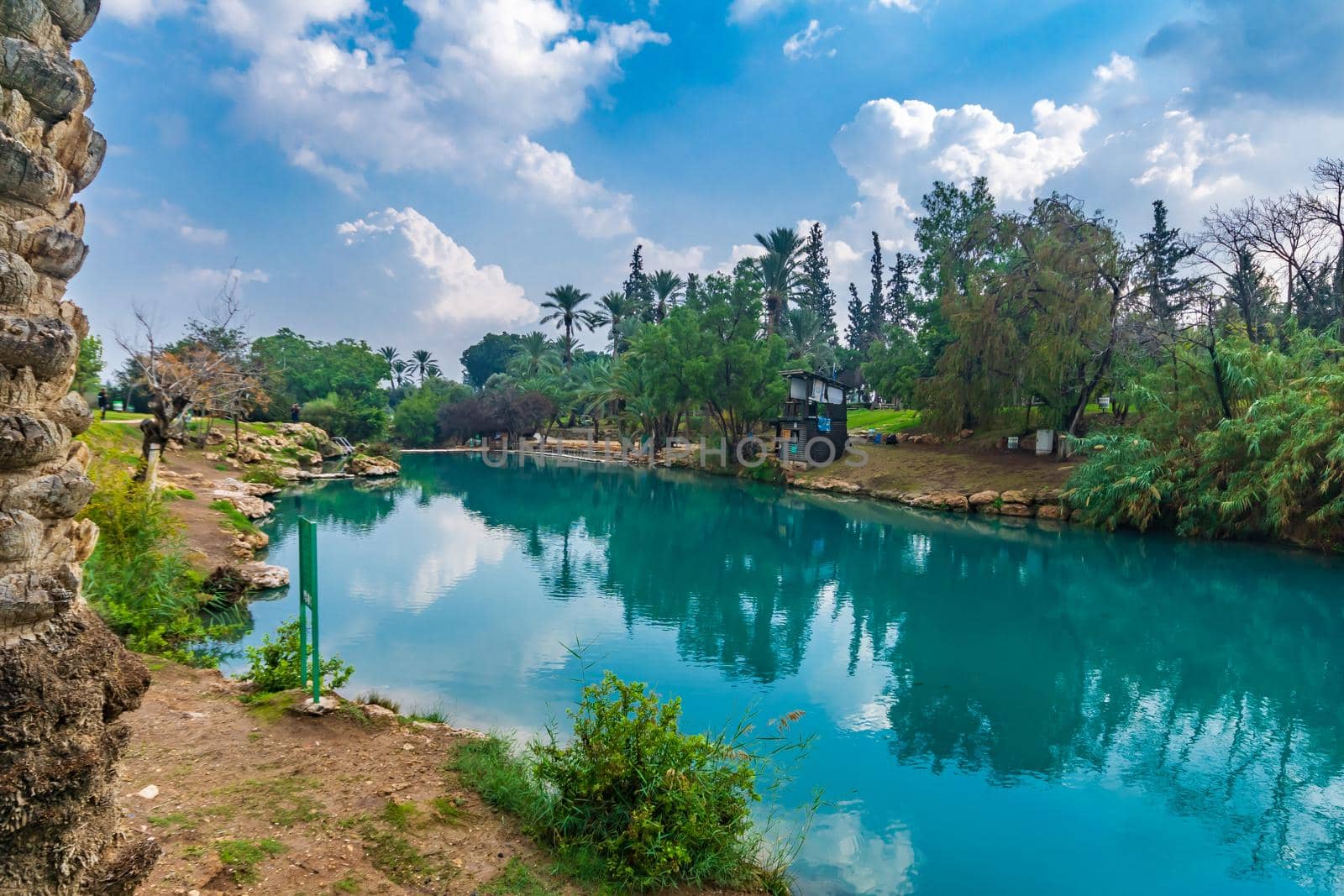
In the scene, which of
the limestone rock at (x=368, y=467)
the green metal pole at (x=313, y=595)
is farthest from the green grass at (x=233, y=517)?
the limestone rock at (x=368, y=467)

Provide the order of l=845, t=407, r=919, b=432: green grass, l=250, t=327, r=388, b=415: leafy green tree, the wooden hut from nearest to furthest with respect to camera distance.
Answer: the wooden hut, l=845, t=407, r=919, b=432: green grass, l=250, t=327, r=388, b=415: leafy green tree

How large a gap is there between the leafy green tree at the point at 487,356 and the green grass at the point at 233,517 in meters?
69.5

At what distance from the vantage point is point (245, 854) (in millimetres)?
3740

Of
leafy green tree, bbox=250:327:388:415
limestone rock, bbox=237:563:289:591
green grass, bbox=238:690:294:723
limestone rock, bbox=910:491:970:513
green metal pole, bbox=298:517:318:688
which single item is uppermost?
leafy green tree, bbox=250:327:388:415

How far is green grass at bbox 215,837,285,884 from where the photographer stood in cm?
357

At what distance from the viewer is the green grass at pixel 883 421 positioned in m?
37.9

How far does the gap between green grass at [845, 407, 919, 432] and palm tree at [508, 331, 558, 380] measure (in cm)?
2560

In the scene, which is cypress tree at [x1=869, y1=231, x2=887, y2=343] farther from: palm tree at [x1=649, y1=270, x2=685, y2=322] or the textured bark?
the textured bark

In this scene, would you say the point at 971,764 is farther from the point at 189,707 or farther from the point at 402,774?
the point at 189,707

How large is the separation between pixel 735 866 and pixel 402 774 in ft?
8.22

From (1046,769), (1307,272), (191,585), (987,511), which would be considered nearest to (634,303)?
(987,511)

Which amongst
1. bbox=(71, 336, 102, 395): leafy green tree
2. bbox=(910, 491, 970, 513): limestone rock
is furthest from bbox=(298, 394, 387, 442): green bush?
bbox=(910, 491, 970, 513): limestone rock

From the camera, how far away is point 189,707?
586 centimetres

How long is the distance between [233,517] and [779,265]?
121ft
